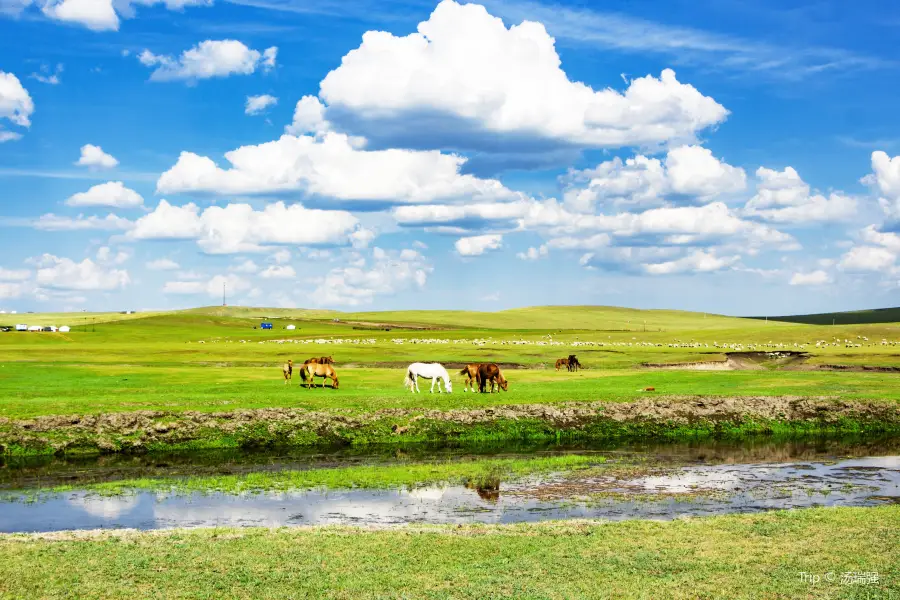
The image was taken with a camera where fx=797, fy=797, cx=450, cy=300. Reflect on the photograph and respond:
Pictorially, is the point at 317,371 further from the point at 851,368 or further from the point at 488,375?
the point at 851,368

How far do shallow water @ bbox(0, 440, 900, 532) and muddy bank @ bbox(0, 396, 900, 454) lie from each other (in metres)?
3.29

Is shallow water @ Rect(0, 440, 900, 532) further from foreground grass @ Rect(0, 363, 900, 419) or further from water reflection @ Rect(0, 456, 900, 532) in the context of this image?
foreground grass @ Rect(0, 363, 900, 419)

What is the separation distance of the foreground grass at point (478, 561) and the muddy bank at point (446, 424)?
1637 centimetres

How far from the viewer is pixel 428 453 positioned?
1300 inches

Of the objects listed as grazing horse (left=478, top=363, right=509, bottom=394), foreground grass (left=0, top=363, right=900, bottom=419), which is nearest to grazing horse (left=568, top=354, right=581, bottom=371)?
foreground grass (left=0, top=363, right=900, bottom=419)

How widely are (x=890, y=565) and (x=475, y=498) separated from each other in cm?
1180

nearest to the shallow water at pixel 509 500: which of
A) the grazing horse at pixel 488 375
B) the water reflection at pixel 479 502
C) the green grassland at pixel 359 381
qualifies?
the water reflection at pixel 479 502

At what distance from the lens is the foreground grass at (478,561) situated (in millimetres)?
13617

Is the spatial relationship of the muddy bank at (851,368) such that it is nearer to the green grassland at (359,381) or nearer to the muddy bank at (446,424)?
the green grassland at (359,381)

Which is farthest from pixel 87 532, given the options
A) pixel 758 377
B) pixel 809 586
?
pixel 758 377

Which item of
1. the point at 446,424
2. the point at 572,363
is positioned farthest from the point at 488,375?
the point at 572,363

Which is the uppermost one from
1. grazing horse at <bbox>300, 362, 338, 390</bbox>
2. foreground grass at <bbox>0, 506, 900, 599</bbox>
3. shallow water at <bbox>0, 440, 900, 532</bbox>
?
grazing horse at <bbox>300, 362, 338, 390</bbox>

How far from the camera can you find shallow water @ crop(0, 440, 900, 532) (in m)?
21.3

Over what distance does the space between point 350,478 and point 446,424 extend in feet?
36.5
